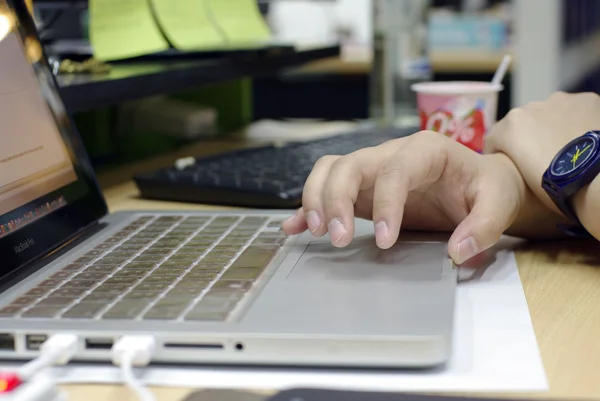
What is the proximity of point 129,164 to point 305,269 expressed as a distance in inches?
26.8

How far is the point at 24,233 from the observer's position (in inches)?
23.5

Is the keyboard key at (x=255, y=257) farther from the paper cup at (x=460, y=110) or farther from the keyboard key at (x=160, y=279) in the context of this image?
the paper cup at (x=460, y=110)

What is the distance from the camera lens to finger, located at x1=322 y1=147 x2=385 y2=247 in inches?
21.0

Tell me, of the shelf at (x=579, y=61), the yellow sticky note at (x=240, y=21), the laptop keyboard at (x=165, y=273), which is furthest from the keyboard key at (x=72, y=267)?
the shelf at (x=579, y=61)

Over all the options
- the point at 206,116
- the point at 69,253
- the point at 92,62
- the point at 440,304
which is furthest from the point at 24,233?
the point at 206,116

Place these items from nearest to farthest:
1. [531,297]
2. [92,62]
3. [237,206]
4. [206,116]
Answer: [531,297] < [237,206] < [92,62] < [206,116]

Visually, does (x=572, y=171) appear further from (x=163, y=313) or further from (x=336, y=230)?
(x=163, y=313)

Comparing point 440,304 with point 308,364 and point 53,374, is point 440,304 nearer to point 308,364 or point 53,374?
point 308,364

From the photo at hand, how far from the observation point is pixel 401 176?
1.81ft

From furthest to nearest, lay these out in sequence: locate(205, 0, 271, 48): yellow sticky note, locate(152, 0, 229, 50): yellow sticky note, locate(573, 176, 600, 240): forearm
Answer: locate(205, 0, 271, 48): yellow sticky note, locate(152, 0, 229, 50): yellow sticky note, locate(573, 176, 600, 240): forearm

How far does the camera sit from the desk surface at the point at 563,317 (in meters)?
0.40

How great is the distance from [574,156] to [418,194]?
124 mm

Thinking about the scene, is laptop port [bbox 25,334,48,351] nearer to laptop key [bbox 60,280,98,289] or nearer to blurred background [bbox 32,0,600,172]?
laptop key [bbox 60,280,98,289]

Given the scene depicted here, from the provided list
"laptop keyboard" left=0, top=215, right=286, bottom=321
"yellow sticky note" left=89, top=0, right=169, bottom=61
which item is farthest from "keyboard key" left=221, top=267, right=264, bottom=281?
"yellow sticky note" left=89, top=0, right=169, bottom=61
